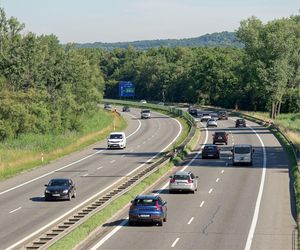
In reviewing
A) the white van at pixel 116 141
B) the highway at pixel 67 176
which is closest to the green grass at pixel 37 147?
the highway at pixel 67 176

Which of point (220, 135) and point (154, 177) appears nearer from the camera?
point (154, 177)

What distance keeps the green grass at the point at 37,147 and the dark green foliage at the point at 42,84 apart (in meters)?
1.92

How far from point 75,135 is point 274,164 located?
37280 millimetres

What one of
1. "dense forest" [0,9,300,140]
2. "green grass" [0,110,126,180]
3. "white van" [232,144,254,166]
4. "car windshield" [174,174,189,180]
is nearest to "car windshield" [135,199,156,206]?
"car windshield" [174,174,189,180]

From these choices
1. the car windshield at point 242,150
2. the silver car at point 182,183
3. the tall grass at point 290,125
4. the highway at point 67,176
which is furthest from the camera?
the tall grass at point 290,125

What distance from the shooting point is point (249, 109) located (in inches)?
6688

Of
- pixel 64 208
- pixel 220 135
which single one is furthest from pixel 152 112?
pixel 64 208

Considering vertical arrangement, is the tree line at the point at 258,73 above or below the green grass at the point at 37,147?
above

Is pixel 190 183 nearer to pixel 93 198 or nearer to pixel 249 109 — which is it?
pixel 93 198

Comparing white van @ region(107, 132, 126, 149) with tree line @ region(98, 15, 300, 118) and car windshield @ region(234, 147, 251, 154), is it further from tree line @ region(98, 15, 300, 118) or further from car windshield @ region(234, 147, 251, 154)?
tree line @ region(98, 15, 300, 118)

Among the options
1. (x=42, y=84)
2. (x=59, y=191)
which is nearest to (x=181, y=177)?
(x=59, y=191)

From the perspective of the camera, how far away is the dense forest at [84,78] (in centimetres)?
8969

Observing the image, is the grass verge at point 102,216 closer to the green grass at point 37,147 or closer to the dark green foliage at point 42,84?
the green grass at point 37,147

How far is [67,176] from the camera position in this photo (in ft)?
190
